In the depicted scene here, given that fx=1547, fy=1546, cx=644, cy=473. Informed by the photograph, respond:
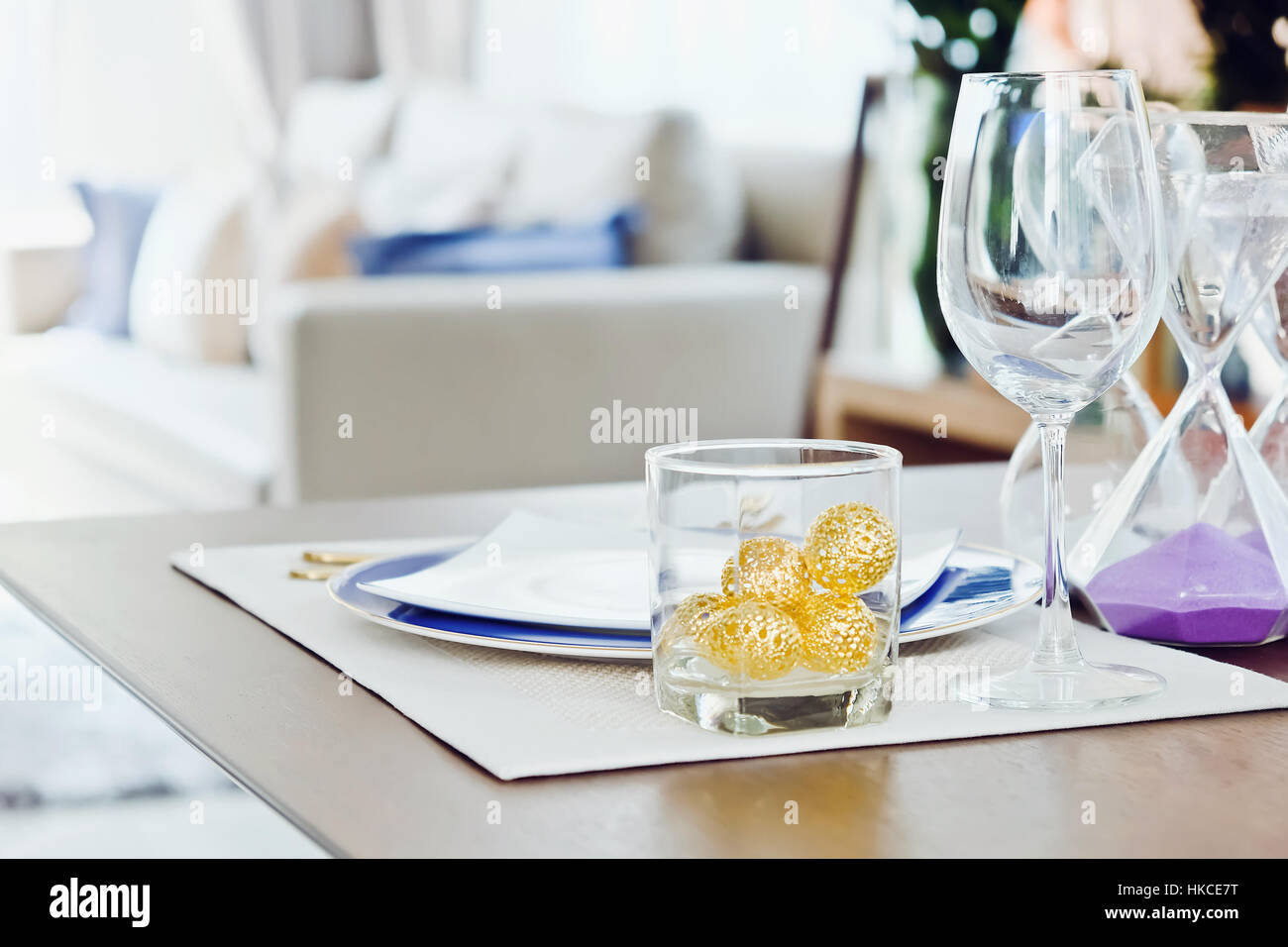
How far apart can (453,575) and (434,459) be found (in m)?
1.65

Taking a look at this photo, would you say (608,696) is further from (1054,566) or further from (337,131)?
(337,131)

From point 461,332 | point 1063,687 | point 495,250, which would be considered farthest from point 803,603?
point 495,250

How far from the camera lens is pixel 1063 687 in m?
0.55

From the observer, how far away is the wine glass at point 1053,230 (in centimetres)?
50

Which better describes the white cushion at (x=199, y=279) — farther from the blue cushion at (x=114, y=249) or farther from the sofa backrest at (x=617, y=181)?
the sofa backrest at (x=617, y=181)

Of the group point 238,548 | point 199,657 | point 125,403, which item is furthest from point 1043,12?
point 199,657

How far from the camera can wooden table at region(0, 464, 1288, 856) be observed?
0.42 metres

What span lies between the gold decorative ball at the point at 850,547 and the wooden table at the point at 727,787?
55mm

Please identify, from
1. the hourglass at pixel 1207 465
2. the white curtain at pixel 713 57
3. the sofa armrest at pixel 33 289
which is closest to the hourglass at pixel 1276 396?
the hourglass at pixel 1207 465

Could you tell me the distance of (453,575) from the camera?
0.67 metres

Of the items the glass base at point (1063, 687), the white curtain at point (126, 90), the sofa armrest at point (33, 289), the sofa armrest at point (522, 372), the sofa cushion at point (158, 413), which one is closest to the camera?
the glass base at point (1063, 687)

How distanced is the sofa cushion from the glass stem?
194cm

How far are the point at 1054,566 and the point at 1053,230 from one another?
0.40 feet
